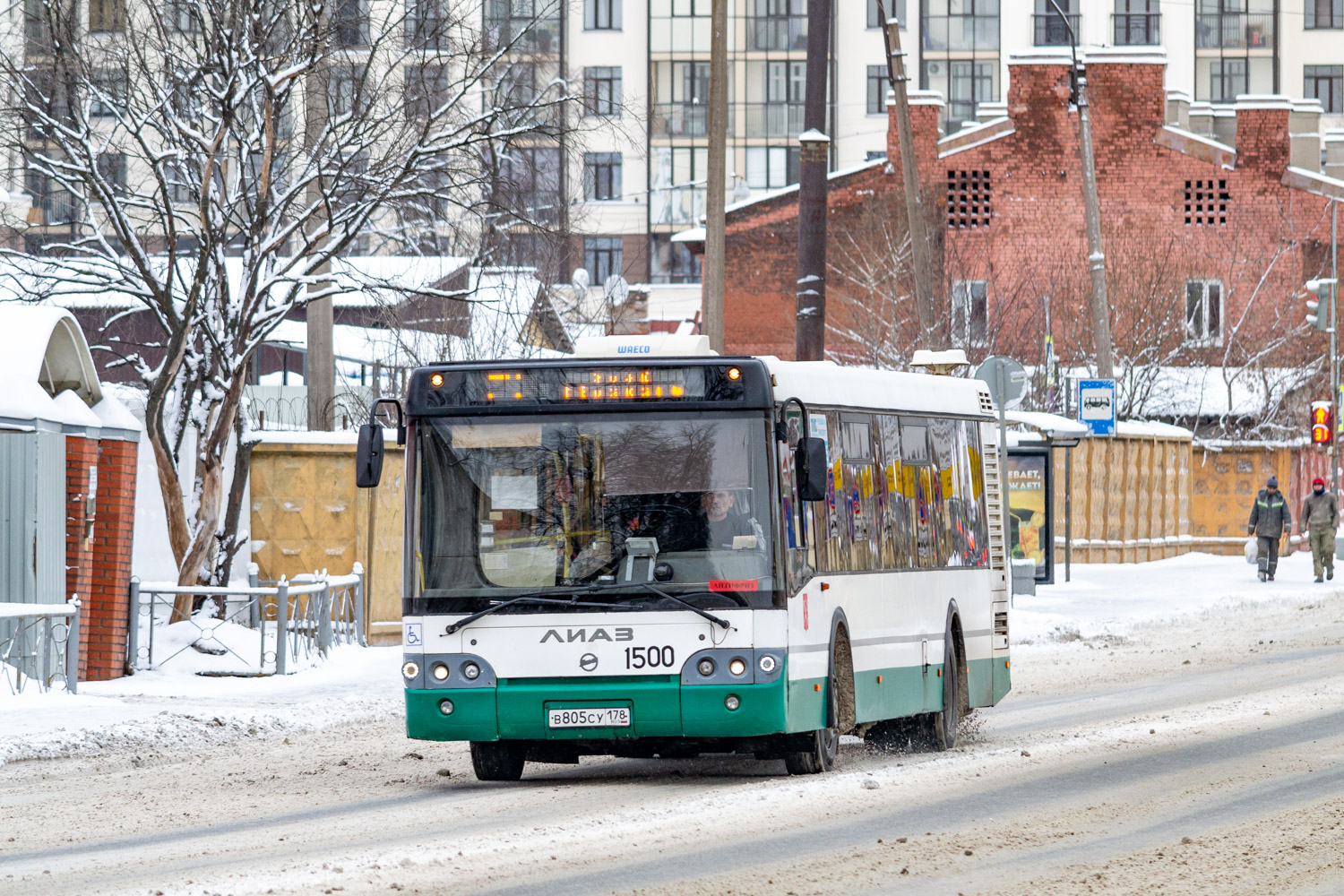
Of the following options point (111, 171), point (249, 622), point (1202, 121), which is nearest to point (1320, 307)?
point (1202, 121)

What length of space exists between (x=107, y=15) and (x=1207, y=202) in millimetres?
40360

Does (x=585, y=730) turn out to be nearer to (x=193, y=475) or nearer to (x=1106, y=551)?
(x=193, y=475)

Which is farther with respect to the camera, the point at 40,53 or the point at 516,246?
the point at 516,246

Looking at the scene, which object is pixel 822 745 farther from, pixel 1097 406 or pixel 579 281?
pixel 579 281

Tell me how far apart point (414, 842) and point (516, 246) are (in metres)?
21.6

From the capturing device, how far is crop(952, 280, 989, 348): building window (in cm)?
4762

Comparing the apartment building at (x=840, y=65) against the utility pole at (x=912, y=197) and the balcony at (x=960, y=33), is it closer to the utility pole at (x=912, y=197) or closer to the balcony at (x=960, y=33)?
the balcony at (x=960, y=33)

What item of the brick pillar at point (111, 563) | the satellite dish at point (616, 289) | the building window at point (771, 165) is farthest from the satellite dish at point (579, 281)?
the building window at point (771, 165)

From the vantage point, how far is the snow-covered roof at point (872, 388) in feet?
41.9

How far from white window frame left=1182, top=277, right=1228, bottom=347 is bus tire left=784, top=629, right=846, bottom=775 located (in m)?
42.8

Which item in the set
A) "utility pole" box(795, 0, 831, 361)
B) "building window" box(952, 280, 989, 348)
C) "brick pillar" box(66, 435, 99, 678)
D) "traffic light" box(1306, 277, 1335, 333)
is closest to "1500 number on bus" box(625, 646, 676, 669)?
"brick pillar" box(66, 435, 99, 678)

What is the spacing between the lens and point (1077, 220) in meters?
57.3

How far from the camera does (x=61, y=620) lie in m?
18.2

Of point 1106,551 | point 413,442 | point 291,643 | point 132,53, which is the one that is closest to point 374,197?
point 132,53
